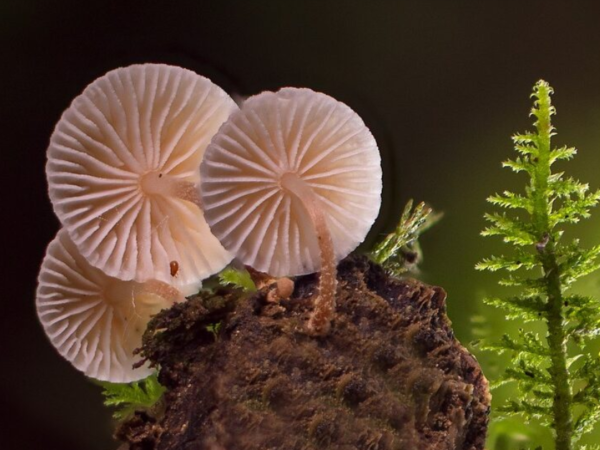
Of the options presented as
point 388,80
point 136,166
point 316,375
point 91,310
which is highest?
point 388,80

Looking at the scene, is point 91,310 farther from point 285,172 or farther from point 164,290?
point 285,172

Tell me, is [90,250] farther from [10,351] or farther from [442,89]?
[442,89]

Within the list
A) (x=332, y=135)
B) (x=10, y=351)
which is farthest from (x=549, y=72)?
(x=10, y=351)

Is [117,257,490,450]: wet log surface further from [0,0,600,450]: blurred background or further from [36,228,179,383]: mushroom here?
[0,0,600,450]: blurred background

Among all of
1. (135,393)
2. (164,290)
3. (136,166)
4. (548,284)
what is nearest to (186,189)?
(136,166)

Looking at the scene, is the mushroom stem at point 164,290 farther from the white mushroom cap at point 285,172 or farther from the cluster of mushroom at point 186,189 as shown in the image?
the white mushroom cap at point 285,172

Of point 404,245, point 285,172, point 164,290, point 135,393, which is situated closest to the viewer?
point 285,172
